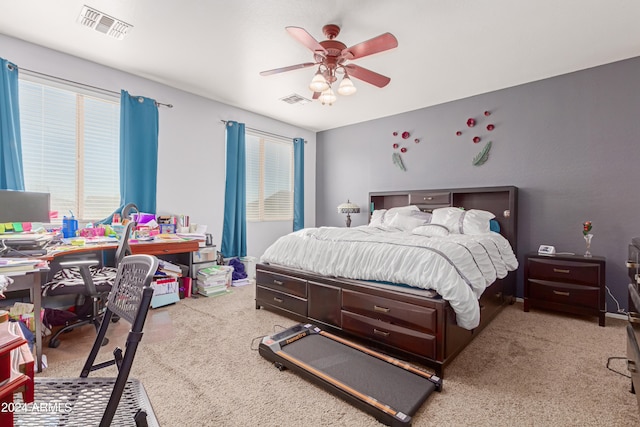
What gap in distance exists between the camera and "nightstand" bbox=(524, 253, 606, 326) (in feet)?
9.66

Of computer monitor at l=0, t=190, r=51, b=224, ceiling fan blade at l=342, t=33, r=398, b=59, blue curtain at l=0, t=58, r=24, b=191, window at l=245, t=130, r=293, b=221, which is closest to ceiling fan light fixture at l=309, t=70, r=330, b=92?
ceiling fan blade at l=342, t=33, r=398, b=59

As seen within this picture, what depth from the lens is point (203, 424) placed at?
1.56m

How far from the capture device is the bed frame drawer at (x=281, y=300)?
2839 millimetres

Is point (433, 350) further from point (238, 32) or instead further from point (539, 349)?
point (238, 32)

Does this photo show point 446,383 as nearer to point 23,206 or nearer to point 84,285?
point 84,285

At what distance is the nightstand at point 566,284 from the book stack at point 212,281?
358cm

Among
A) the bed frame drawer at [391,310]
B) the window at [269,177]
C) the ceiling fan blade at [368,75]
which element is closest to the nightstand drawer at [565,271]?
the bed frame drawer at [391,310]

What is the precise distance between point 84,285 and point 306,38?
2.56 meters

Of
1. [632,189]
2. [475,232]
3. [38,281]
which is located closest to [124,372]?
[38,281]

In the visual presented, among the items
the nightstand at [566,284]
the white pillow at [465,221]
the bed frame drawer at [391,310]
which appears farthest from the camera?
the white pillow at [465,221]

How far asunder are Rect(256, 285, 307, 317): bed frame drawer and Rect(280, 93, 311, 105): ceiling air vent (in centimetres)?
261

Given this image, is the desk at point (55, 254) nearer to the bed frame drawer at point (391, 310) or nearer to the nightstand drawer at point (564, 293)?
the bed frame drawer at point (391, 310)

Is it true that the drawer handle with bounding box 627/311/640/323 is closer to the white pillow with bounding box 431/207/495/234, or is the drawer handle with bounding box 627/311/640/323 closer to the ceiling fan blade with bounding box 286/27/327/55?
the white pillow with bounding box 431/207/495/234

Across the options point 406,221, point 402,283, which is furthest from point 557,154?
point 402,283
